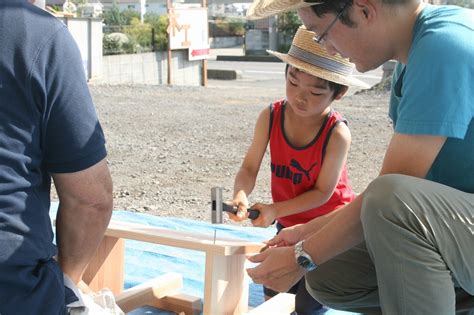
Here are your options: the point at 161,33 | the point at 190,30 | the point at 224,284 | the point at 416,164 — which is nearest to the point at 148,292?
the point at 224,284

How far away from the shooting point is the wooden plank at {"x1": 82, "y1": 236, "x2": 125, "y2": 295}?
8.86 feet

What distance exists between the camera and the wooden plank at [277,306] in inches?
93.4

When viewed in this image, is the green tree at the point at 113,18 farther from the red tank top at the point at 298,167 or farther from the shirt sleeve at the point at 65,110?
the shirt sleeve at the point at 65,110

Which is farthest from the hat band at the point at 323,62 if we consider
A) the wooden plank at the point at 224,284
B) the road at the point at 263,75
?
the road at the point at 263,75

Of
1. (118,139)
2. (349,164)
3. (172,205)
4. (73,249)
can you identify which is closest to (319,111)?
(73,249)

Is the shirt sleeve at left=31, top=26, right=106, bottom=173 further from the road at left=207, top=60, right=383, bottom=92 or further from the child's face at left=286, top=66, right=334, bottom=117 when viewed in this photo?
the road at left=207, top=60, right=383, bottom=92

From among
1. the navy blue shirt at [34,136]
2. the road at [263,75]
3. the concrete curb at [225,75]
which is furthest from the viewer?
the concrete curb at [225,75]

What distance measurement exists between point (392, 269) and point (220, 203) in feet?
2.81

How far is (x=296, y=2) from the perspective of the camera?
73.5 inches

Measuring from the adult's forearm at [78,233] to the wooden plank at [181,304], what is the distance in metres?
1.14

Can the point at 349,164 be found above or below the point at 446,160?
below

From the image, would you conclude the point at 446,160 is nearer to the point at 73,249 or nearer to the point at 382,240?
the point at 382,240

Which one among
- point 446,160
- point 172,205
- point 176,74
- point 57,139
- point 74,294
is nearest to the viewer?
point 57,139

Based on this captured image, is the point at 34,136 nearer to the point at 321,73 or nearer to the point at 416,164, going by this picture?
the point at 416,164
